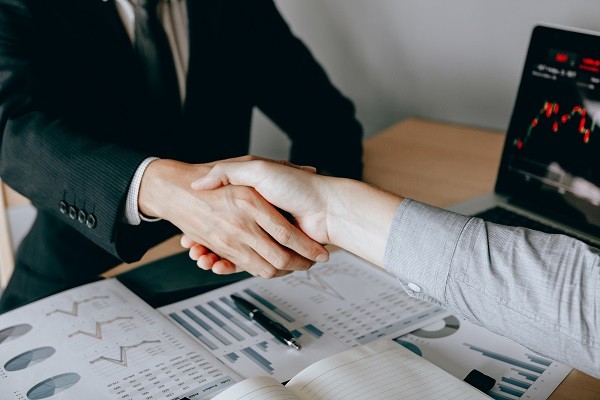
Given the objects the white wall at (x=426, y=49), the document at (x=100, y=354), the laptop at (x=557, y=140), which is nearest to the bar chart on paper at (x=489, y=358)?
the document at (x=100, y=354)

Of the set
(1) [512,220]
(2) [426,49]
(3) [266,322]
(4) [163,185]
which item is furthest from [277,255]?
(2) [426,49]

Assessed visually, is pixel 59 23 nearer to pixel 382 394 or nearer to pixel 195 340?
pixel 195 340

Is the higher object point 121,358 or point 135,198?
point 135,198

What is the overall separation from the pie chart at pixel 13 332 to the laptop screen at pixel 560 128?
3.12 feet

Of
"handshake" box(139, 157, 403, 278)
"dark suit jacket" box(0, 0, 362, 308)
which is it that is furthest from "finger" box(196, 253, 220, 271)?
"dark suit jacket" box(0, 0, 362, 308)

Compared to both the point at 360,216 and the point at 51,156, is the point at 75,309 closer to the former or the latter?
the point at 51,156

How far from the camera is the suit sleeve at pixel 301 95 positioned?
1.49m

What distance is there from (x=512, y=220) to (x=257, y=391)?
2.34 feet

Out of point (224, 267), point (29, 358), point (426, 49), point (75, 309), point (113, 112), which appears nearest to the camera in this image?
point (29, 358)

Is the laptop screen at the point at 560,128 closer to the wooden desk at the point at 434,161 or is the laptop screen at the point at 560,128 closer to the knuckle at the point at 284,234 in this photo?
the wooden desk at the point at 434,161

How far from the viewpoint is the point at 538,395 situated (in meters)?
0.74

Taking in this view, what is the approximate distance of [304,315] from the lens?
0.88 m

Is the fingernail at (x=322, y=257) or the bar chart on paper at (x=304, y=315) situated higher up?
the fingernail at (x=322, y=257)

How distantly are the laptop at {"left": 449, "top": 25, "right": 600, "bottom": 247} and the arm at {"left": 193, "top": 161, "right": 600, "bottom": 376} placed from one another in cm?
42
